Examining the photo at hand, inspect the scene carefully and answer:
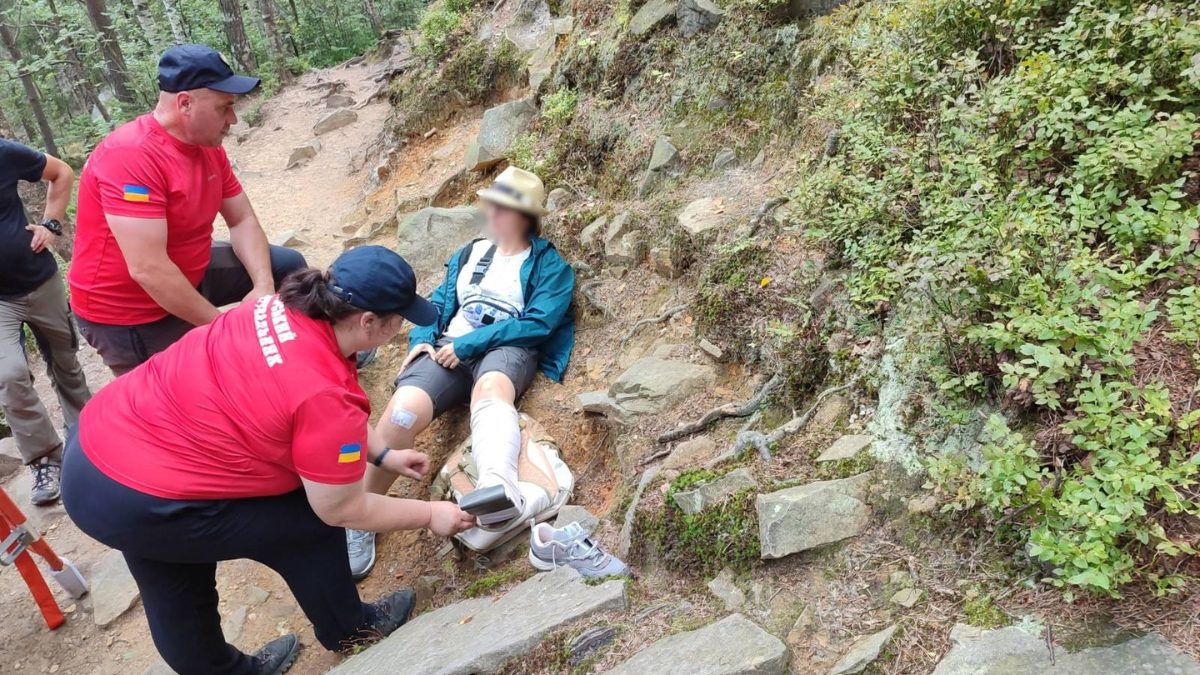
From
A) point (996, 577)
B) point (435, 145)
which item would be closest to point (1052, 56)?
point (996, 577)

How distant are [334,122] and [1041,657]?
13793 millimetres

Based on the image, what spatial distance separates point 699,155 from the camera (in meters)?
5.56

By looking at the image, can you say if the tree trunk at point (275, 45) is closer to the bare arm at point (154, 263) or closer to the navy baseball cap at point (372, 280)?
the bare arm at point (154, 263)

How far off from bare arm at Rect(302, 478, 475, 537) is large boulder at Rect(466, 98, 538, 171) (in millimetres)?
5441

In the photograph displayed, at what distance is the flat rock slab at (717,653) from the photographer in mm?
2305

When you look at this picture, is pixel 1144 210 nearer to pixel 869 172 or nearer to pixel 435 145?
pixel 869 172

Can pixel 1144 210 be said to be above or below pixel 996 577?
above

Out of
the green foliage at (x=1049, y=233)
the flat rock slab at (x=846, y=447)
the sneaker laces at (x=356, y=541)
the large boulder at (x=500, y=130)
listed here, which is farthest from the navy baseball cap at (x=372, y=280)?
the large boulder at (x=500, y=130)

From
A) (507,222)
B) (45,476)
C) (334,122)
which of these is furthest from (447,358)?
(334,122)

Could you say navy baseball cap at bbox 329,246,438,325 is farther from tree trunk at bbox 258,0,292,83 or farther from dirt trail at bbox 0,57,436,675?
tree trunk at bbox 258,0,292,83

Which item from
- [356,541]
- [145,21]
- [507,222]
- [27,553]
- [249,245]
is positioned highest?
[145,21]

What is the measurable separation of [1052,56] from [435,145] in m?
8.05

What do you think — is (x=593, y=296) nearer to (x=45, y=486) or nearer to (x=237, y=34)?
(x=45, y=486)

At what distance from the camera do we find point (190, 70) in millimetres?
3738
